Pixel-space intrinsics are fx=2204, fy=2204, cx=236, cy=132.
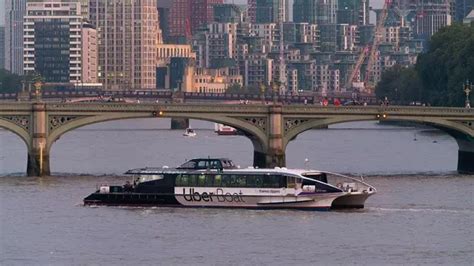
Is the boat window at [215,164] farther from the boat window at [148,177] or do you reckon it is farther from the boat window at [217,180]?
the boat window at [148,177]

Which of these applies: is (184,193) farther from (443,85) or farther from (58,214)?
(443,85)

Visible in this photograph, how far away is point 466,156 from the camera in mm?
115125

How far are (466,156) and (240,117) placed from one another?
40.3 ft

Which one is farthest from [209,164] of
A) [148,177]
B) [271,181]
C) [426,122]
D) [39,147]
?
[426,122]

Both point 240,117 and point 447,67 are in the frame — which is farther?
point 447,67

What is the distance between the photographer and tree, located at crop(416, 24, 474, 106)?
170000 mm

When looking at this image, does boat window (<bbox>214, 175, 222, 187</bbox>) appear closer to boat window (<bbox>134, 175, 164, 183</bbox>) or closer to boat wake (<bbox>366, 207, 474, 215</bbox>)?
boat window (<bbox>134, 175, 164, 183</bbox>)

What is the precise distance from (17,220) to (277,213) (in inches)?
410

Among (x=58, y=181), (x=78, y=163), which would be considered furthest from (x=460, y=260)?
(x=78, y=163)

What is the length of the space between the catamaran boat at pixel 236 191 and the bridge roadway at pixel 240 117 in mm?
19427

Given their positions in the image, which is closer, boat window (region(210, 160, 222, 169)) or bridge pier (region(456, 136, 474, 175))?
boat window (region(210, 160, 222, 169))

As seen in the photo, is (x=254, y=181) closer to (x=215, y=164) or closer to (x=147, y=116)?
(x=215, y=164)

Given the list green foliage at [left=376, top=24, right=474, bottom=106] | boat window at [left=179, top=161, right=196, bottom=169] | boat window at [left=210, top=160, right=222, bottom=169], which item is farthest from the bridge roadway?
green foliage at [left=376, top=24, right=474, bottom=106]

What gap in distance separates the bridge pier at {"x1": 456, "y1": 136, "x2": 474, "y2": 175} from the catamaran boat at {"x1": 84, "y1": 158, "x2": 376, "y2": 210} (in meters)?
24.2
